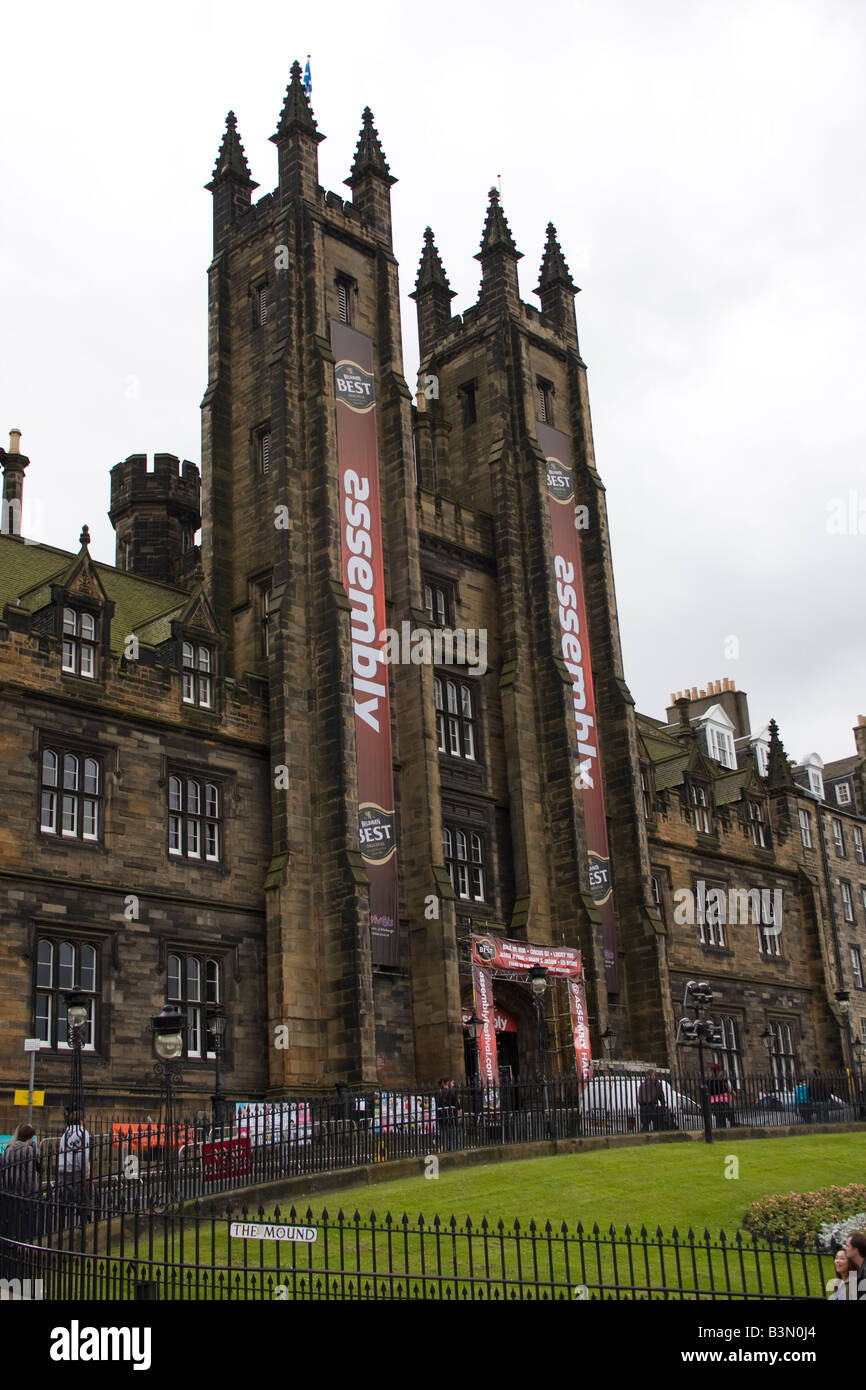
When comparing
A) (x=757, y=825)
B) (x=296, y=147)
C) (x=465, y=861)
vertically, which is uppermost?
(x=296, y=147)

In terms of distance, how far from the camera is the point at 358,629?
35656mm

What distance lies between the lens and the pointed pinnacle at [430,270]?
5006cm

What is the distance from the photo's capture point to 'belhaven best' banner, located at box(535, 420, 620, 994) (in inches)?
1633

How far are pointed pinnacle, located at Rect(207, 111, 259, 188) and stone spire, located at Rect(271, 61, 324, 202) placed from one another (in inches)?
98.9

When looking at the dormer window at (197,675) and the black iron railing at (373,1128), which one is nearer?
the black iron railing at (373,1128)

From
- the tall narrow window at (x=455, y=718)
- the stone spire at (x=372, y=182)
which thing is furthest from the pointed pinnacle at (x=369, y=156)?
the tall narrow window at (x=455, y=718)

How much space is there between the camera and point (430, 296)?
49.8m

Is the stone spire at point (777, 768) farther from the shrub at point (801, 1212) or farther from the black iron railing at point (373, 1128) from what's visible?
the shrub at point (801, 1212)

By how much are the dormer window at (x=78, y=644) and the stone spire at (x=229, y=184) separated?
50.7 ft

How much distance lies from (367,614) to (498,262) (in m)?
16.7

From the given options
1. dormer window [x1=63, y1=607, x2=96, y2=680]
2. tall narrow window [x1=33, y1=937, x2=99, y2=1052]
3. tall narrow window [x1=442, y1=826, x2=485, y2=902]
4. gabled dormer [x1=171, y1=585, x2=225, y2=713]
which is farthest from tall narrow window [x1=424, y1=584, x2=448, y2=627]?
tall narrow window [x1=33, y1=937, x2=99, y2=1052]

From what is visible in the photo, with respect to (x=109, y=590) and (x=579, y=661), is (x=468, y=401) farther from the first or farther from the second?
(x=109, y=590)

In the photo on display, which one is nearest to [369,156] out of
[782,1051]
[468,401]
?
[468,401]
